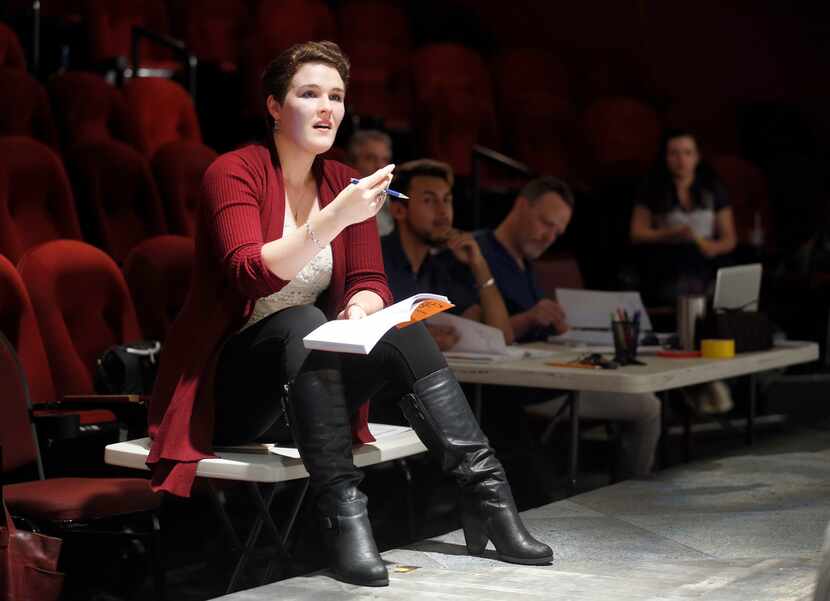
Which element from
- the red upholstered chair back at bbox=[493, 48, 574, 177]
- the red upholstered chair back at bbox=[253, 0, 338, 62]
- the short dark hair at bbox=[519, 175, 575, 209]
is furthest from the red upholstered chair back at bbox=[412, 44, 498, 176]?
the short dark hair at bbox=[519, 175, 575, 209]

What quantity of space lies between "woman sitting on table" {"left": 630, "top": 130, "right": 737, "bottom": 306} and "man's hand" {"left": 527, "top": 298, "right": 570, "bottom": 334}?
1490 mm

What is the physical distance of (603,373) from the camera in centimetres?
284

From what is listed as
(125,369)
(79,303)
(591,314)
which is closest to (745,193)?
(591,314)

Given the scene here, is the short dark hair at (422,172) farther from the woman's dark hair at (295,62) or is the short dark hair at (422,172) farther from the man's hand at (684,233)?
the man's hand at (684,233)

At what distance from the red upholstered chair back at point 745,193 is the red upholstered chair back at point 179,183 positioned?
2974mm

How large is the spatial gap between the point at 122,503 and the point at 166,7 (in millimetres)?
3780

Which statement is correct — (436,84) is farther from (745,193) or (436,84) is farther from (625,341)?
(625,341)

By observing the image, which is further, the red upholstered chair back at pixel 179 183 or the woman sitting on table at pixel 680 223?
the woman sitting on table at pixel 680 223

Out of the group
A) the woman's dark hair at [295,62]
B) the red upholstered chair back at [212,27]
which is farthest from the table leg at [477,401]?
the red upholstered chair back at [212,27]

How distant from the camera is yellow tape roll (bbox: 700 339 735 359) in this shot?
3324mm

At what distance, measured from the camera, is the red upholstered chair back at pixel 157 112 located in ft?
15.4

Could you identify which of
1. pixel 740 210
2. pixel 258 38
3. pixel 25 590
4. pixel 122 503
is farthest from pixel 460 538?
pixel 740 210

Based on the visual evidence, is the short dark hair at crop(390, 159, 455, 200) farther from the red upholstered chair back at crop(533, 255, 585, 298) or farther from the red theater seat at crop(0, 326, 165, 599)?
the red theater seat at crop(0, 326, 165, 599)

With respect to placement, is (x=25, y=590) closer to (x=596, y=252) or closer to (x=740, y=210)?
(x=596, y=252)
